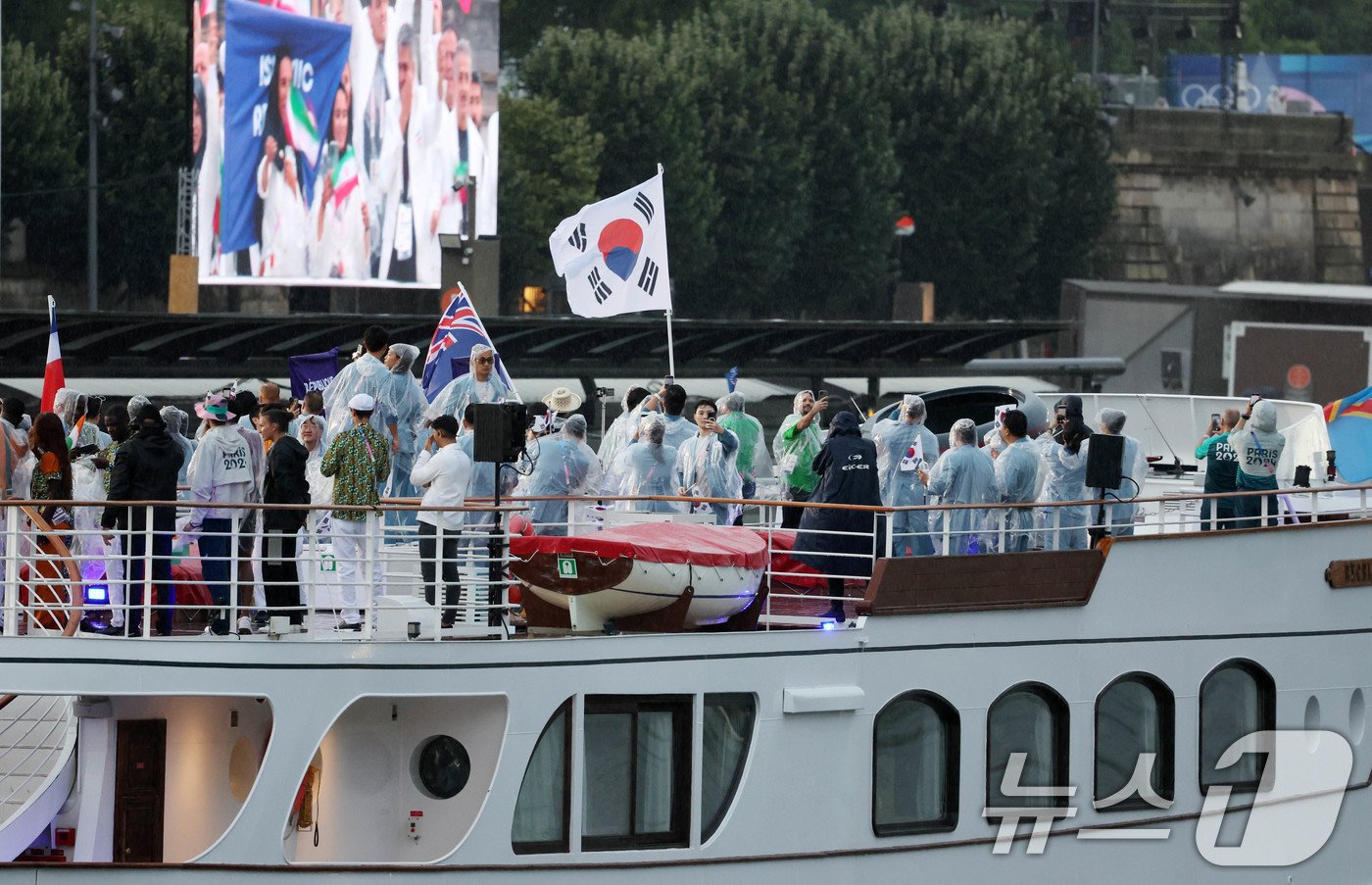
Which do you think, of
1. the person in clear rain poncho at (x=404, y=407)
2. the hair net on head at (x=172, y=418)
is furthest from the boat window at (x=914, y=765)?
the hair net on head at (x=172, y=418)

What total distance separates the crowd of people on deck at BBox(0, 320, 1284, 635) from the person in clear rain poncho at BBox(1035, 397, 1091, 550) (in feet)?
0.05

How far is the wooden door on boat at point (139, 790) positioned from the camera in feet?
40.1

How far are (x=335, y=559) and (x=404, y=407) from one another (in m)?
3.21

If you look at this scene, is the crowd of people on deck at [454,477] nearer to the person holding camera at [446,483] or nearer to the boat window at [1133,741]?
the person holding camera at [446,483]

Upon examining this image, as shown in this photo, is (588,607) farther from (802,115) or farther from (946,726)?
(802,115)

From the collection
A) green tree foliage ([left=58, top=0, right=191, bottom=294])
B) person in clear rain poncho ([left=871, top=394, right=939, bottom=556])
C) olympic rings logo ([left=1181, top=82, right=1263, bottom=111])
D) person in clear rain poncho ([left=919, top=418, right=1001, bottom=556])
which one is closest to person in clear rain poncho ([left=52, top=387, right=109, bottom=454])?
person in clear rain poncho ([left=871, top=394, right=939, bottom=556])

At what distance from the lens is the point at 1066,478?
14.7 m

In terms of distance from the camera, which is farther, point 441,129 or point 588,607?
point 441,129

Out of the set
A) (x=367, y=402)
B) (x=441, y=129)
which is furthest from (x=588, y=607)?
(x=441, y=129)

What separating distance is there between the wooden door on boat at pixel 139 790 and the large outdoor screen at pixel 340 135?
28393mm

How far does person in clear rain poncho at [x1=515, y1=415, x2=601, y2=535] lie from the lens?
14.4 meters

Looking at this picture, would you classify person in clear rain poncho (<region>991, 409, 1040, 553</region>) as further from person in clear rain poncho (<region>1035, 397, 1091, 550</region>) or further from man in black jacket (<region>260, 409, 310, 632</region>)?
man in black jacket (<region>260, 409, 310, 632</region>)

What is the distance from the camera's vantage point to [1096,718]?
13.4 m

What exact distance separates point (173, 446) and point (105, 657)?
1.62 meters
